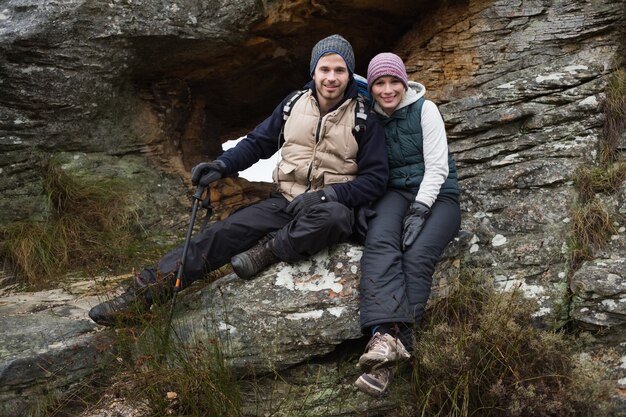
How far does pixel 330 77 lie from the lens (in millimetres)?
5324

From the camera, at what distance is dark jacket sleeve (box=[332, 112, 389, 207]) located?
5.28 meters

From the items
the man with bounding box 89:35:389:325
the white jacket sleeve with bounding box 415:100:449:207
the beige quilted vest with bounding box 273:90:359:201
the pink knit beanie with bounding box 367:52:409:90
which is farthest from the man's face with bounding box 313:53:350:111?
the white jacket sleeve with bounding box 415:100:449:207

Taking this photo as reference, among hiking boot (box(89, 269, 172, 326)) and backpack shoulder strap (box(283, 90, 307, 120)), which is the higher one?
backpack shoulder strap (box(283, 90, 307, 120))

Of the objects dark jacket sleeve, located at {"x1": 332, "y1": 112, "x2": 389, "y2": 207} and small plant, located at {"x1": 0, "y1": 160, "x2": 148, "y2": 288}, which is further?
small plant, located at {"x1": 0, "y1": 160, "x2": 148, "y2": 288}

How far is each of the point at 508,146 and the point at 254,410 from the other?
3.70m

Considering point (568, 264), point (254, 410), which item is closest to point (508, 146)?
point (568, 264)

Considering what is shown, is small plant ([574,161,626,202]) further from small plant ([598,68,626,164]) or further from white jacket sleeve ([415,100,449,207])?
white jacket sleeve ([415,100,449,207])

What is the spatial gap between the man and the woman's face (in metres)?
0.18

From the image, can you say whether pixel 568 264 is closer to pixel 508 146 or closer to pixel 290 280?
pixel 508 146

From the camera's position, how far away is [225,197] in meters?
8.30

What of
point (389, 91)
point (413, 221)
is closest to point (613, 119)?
point (389, 91)

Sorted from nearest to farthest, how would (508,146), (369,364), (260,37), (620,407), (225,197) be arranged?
(369,364), (620,407), (508,146), (260,37), (225,197)

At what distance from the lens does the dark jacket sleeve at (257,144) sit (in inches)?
224

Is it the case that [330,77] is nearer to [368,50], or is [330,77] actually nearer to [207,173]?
[207,173]
